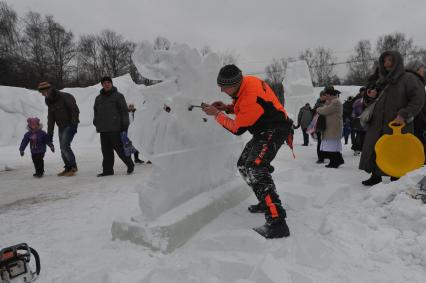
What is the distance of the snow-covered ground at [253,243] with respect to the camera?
85.4 inches

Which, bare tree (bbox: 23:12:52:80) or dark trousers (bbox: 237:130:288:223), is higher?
bare tree (bbox: 23:12:52:80)

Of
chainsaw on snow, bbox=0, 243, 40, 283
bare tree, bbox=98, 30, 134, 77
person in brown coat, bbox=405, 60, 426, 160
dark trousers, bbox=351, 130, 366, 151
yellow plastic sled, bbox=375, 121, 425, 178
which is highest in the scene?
bare tree, bbox=98, 30, 134, 77

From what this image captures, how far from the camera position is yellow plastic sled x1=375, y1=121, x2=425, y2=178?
361 centimetres

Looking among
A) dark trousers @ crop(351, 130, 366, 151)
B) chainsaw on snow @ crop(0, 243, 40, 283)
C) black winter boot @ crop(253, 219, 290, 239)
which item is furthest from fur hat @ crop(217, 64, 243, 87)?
dark trousers @ crop(351, 130, 366, 151)

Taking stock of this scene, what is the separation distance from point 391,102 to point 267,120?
192 cm

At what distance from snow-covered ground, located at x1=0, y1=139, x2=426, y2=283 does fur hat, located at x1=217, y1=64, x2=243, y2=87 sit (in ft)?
4.05

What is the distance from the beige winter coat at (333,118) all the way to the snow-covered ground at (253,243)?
6.22ft

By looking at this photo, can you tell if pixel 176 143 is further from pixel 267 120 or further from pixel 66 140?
pixel 66 140

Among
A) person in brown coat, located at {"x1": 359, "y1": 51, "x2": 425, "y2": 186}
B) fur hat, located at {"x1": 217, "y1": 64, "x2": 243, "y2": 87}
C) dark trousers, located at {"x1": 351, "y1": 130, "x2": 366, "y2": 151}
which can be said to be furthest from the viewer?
dark trousers, located at {"x1": 351, "y1": 130, "x2": 366, "y2": 151}

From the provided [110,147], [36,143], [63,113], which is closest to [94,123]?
[110,147]

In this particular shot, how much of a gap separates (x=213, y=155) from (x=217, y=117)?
66 cm

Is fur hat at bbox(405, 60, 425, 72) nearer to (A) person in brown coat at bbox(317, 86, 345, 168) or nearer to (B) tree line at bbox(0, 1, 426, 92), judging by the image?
(A) person in brown coat at bbox(317, 86, 345, 168)

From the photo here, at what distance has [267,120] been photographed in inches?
114

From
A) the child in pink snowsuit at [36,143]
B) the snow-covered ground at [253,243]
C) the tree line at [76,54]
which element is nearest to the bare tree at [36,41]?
the tree line at [76,54]
